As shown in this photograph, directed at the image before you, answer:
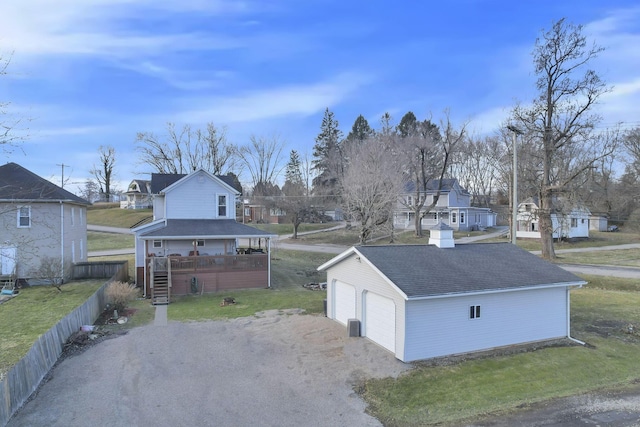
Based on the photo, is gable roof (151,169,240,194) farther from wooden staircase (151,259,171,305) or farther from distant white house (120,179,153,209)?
distant white house (120,179,153,209)

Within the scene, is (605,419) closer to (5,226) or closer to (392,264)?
(392,264)

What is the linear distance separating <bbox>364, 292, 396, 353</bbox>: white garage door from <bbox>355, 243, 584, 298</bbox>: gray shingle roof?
1.24m

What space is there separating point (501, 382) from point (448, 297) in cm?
287

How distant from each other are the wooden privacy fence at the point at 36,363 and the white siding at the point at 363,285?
10.1m

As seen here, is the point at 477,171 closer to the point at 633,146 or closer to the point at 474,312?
the point at 633,146

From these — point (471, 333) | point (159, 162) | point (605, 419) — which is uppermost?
point (159, 162)

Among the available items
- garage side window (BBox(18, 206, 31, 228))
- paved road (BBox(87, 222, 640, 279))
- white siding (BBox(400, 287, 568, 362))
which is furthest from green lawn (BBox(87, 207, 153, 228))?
white siding (BBox(400, 287, 568, 362))

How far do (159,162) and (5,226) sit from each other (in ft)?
111

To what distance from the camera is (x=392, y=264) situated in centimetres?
1423

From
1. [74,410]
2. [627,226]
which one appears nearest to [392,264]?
[74,410]

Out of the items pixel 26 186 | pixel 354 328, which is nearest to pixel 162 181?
pixel 26 186

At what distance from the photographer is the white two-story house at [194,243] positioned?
22.8 m

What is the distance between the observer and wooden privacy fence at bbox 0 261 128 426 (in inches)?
347

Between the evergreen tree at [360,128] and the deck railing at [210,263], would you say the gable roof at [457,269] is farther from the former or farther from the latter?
the evergreen tree at [360,128]
